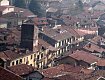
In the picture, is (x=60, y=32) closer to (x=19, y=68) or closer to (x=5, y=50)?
(x=5, y=50)

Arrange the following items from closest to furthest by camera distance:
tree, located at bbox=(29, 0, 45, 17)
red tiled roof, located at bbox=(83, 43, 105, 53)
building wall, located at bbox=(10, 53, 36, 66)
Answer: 1. building wall, located at bbox=(10, 53, 36, 66)
2. red tiled roof, located at bbox=(83, 43, 105, 53)
3. tree, located at bbox=(29, 0, 45, 17)

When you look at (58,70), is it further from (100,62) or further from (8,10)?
(8,10)

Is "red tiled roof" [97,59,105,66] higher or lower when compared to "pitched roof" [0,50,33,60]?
lower

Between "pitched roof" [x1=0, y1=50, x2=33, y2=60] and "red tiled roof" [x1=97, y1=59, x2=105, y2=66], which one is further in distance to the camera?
"red tiled roof" [x1=97, y1=59, x2=105, y2=66]

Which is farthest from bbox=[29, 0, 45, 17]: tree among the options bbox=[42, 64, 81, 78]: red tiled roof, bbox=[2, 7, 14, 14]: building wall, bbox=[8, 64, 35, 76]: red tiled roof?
bbox=[8, 64, 35, 76]: red tiled roof

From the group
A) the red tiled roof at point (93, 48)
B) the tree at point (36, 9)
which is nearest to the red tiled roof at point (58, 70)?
the red tiled roof at point (93, 48)

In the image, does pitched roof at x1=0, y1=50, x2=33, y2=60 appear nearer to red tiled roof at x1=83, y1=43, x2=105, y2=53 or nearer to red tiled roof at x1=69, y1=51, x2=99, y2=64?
red tiled roof at x1=69, y1=51, x2=99, y2=64

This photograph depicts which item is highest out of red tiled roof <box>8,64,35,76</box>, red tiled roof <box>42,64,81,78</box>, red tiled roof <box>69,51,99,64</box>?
red tiled roof <box>8,64,35,76</box>

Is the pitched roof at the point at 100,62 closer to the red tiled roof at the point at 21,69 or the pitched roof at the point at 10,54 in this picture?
the pitched roof at the point at 10,54

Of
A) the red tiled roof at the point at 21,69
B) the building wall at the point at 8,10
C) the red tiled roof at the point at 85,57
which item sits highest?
the red tiled roof at the point at 21,69

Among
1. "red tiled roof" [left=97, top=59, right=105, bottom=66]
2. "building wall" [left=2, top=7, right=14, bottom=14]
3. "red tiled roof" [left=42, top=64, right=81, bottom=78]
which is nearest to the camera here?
"red tiled roof" [left=42, top=64, right=81, bottom=78]

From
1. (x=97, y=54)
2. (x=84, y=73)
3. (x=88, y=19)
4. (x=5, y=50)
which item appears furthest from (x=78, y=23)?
(x=84, y=73)
